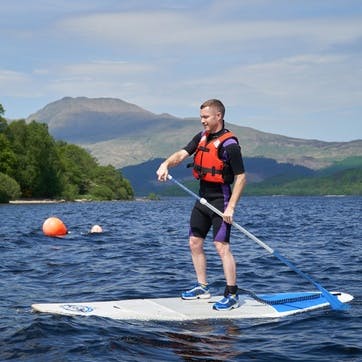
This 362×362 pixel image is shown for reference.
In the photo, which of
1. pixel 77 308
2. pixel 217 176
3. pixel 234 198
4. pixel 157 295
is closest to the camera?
pixel 77 308

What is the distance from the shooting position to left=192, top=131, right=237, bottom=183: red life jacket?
30.6ft

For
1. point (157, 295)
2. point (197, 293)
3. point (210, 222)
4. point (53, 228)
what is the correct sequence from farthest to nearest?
point (53, 228)
point (157, 295)
point (197, 293)
point (210, 222)

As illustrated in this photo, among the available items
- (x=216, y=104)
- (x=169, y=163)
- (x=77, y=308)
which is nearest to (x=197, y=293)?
(x=77, y=308)

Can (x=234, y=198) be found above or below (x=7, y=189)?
above

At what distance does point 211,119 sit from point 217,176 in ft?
2.82

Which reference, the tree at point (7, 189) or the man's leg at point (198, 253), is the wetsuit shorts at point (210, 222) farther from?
the tree at point (7, 189)

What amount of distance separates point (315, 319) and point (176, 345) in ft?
8.65

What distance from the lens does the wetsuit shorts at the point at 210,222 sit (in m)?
9.46

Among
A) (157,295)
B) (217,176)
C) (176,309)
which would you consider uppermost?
(217,176)

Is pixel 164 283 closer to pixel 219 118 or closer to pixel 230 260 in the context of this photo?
pixel 230 260

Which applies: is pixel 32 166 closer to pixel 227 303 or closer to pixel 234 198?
pixel 227 303

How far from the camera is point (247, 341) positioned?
802 centimetres

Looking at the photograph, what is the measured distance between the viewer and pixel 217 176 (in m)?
9.38

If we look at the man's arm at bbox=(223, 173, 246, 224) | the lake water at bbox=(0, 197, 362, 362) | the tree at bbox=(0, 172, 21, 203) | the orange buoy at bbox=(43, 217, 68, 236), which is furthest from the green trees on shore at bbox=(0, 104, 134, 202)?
the man's arm at bbox=(223, 173, 246, 224)
